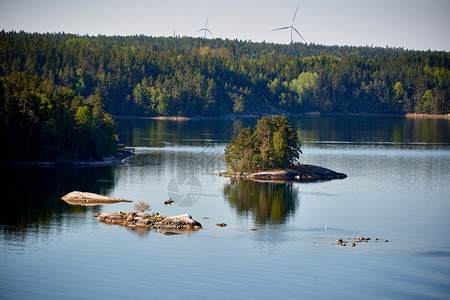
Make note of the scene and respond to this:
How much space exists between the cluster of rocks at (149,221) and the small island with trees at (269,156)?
142ft

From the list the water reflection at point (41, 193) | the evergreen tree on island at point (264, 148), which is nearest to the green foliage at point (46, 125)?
the water reflection at point (41, 193)

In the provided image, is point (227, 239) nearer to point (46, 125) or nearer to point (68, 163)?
point (68, 163)

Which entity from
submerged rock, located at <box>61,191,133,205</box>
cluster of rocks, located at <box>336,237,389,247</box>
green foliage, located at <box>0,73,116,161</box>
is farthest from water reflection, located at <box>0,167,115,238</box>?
cluster of rocks, located at <box>336,237,389,247</box>

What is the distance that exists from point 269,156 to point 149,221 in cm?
4946

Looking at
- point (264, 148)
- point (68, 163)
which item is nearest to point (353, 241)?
point (264, 148)

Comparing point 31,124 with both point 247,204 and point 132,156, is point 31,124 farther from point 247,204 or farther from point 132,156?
point 247,204

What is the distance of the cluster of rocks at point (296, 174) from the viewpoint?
12562 centimetres

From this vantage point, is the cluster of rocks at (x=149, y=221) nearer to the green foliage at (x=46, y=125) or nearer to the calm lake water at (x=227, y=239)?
the calm lake water at (x=227, y=239)

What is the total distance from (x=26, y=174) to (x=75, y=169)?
1168 cm

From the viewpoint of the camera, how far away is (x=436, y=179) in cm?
13050

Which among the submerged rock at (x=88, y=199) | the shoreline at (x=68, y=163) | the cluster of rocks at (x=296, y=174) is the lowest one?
the submerged rock at (x=88, y=199)

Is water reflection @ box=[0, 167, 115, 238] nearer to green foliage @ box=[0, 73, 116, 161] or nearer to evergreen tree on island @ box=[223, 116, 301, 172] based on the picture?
green foliage @ box=[0, 73, 116, 161]

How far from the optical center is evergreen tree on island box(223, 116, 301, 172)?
128 m

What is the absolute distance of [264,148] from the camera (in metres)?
127
